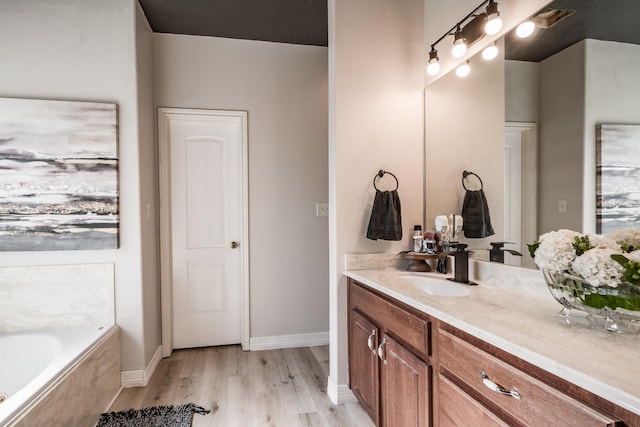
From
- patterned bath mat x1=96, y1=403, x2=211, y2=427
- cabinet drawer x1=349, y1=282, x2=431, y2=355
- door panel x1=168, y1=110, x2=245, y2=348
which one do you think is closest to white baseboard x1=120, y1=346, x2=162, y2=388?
patterned bath mat x1=96, y1=403, x2=211, y2=427

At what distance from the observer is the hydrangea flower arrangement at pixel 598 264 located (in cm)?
92

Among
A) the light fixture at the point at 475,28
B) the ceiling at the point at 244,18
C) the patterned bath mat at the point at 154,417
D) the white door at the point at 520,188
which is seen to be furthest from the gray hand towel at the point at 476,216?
the patterned bath mat at the point at 154,417

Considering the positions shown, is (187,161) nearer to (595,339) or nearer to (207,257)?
(207,257)

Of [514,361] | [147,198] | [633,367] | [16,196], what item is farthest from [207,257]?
[633,367]

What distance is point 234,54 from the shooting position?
3.11m

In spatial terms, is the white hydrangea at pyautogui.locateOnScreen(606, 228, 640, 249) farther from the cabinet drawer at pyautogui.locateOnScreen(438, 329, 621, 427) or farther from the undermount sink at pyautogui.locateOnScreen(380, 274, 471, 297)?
the undermount sink at pyautogui.locateOnScreen(380, 274, 471, 297)

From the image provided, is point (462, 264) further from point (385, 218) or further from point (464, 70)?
point (464, 70)

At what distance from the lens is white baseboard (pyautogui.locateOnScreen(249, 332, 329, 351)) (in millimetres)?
3162

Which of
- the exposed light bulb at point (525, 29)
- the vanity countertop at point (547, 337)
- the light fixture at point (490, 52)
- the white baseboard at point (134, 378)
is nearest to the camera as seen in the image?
the vanity countertop at point (547, 337)

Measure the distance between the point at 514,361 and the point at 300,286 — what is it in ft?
7.98

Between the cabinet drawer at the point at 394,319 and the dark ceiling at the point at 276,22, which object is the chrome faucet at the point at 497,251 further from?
the dark ceiling at the point at 276,22

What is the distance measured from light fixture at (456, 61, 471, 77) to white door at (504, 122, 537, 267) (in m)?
0.47

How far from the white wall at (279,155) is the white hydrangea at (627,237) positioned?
7.71 feet

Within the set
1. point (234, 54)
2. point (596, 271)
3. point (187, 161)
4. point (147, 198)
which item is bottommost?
point (596, 271)
